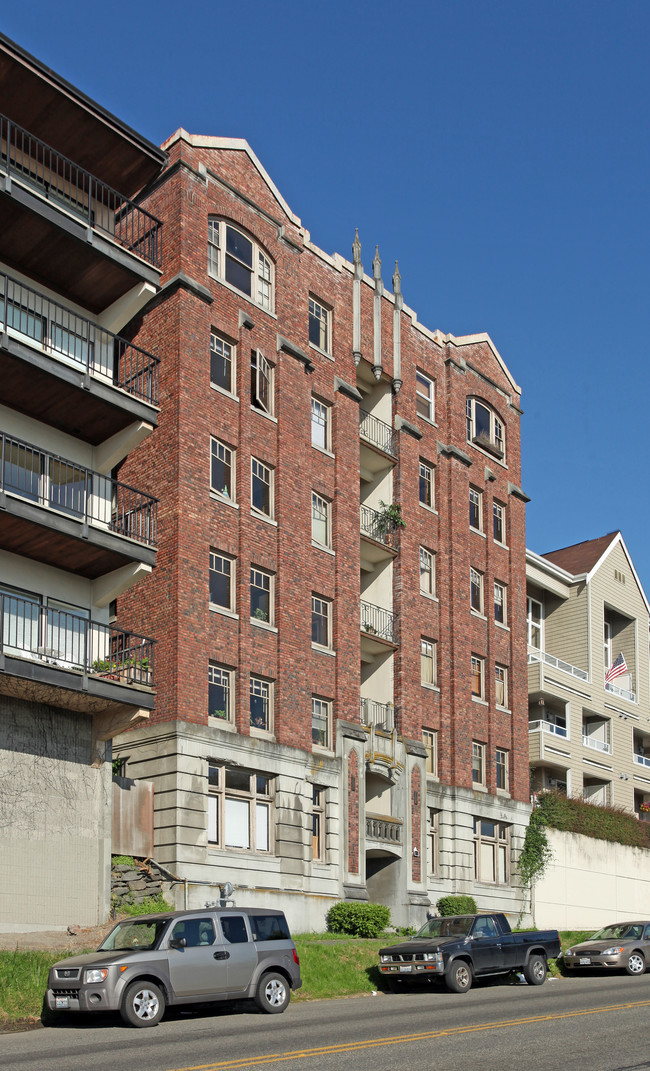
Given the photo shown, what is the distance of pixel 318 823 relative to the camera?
121 feet

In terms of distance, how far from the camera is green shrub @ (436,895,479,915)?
41375 millimetres

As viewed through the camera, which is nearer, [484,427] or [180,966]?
[180,966]

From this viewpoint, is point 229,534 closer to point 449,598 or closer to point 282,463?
point 282,463

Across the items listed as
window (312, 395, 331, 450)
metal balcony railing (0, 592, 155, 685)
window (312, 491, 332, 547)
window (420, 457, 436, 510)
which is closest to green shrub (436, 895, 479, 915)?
Answer: window (312, 491, 332, 547)

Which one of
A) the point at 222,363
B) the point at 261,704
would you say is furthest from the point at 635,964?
the point at 222,363

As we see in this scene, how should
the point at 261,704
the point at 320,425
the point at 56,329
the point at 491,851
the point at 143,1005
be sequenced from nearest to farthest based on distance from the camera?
the point at 143,1005, the point at 56,329, the point at 261,704, the point at 320,425, the point at 491,851

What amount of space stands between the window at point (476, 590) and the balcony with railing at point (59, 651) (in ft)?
64.2

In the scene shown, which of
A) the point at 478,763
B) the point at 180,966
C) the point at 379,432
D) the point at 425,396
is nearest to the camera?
the point at 180,966

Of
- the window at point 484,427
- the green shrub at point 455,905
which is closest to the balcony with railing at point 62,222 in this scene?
the window at point 484,427

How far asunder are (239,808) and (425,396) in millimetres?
18957

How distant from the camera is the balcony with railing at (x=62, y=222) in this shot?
27.5 m

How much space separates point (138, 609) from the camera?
110ft

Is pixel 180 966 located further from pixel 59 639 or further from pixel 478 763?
pixel 478 763

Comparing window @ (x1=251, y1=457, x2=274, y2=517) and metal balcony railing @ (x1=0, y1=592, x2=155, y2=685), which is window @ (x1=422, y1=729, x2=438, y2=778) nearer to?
window @ (x1=251, y1=457, x2=274, y2=517)
